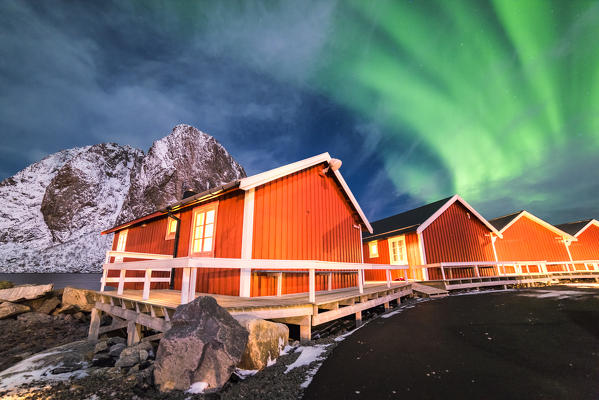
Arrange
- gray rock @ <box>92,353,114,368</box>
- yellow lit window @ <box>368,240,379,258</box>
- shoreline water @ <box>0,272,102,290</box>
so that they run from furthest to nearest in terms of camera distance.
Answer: shoreline water @ <box>0,272,102,290</box>, yellow lit window @ <box>368,240,379,258</box>, gray rock @ <box>92,353,114,368</box>

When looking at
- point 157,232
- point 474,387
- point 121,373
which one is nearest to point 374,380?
point 474,387

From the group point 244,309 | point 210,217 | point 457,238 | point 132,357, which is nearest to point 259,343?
point 244,309

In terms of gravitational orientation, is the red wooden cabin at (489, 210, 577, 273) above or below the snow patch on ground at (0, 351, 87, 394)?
above

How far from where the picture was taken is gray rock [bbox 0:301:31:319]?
10.2 meters

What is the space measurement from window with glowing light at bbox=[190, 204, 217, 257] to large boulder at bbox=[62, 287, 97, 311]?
760 centimetres

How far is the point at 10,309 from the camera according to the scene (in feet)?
34.1

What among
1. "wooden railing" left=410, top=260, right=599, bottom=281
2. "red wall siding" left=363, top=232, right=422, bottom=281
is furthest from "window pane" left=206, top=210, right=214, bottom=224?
"red wall siding" left=363, top=232, right=422, bottom=281

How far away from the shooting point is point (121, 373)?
3748 mm

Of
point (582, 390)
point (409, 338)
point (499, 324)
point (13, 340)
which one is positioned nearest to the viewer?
point (582, 390)

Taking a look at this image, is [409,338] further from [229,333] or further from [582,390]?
[229,333]

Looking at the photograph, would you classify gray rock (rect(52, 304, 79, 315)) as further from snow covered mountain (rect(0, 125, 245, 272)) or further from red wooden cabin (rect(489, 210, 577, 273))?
snow covered mountain (rect(0, 125, 245, 272))

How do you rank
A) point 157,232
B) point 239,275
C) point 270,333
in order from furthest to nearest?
point 157,232 < point 239,275 < point 270,333

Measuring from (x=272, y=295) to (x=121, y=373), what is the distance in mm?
4218

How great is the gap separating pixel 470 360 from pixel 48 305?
1674 cm
